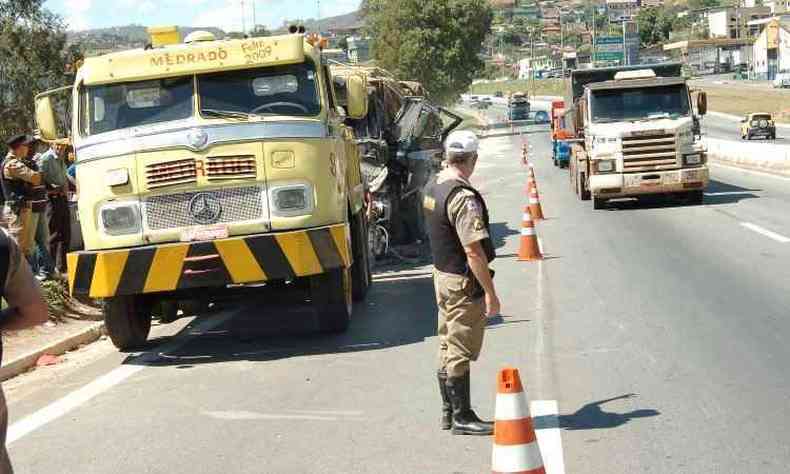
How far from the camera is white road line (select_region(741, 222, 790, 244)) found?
16969mm

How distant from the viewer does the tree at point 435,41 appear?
78.6 m

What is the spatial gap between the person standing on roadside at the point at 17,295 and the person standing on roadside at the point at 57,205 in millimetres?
11259

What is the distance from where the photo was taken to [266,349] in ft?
35.8

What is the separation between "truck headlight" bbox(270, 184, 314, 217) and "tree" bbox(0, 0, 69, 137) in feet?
65.0

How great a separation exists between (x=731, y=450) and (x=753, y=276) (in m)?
7.34

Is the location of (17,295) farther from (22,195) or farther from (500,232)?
(500,232)

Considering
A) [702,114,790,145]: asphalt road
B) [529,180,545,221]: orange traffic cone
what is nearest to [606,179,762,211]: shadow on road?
[529,180,545,221]: orange traffic cone

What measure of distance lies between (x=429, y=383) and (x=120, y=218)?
3502 mm

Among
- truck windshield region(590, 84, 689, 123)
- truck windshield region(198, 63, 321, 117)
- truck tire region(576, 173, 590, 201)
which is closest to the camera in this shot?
truck windshield region(198, 63, 321, 117)

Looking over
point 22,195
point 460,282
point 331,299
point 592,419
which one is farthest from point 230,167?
point 22,195

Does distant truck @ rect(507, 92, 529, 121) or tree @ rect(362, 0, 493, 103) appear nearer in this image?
tree @ rect(362, 0, 493, 103)

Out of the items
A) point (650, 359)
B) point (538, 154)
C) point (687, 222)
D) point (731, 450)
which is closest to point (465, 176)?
point (731, 450)

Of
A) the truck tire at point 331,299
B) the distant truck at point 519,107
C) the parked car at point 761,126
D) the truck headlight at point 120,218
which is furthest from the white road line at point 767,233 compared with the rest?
the distant truck at point 519,107

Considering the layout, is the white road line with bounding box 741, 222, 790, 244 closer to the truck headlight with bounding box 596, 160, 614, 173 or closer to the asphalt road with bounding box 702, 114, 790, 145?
the truck headlight with bounding box 596, 160, 614, 173
